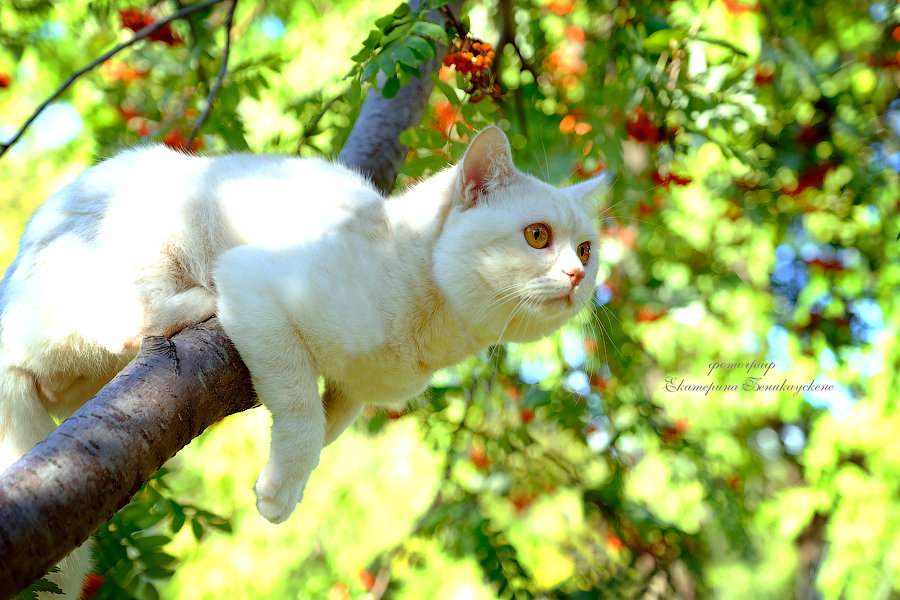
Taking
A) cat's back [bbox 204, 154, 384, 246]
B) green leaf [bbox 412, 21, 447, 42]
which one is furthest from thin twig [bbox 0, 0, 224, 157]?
green leaf [bbox 412, 21, 447, 42]

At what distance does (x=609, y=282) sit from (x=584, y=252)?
2571 millimetres

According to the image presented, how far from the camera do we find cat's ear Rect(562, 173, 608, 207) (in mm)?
2418

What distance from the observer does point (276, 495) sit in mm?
1891

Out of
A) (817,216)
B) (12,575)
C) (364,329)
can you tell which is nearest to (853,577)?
(817,216)

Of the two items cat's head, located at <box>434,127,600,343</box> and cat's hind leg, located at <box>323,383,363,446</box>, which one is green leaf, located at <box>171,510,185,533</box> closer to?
cat's hind leg, located at <box>323,383,363,446</box>

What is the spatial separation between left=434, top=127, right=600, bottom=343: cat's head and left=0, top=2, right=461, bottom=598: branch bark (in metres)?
0.71

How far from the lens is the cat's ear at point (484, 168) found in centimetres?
210

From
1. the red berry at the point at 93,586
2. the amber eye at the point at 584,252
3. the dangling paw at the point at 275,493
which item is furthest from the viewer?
the red berry at the point at 93,586

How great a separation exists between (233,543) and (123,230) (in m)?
4.27

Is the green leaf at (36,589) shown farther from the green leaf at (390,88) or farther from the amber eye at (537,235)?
the green leaf at (390,88)

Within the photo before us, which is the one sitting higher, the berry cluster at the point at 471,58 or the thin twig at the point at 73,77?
the thin twig at the point at 73,77

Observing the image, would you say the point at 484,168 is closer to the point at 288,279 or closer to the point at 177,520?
the point at 288,279

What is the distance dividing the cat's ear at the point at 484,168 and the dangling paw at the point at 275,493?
101cm

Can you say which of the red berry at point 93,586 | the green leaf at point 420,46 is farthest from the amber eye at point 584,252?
the red berry at point 93,586
